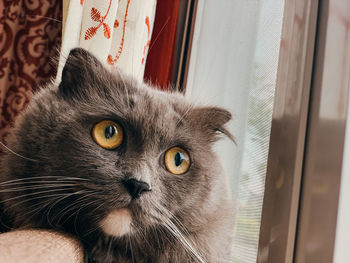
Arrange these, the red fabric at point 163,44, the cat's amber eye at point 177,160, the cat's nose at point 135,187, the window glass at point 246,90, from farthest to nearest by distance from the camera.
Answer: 1. the red fabric at point 163,44
2. the window glass at point 246,90
3. the cat's amber eye at point 177,160
4. the cat's nose at point 135,187

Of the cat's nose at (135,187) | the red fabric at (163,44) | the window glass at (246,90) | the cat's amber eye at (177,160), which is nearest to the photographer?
the cat's nose at (135,187)

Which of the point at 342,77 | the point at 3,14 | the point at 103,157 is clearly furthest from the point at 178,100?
the point at 3,14

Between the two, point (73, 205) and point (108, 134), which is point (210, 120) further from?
point (73, 205)

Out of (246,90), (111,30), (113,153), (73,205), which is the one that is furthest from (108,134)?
(246,90)

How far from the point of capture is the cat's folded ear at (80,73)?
72cm

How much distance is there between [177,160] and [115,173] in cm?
17

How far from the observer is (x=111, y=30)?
1.15m

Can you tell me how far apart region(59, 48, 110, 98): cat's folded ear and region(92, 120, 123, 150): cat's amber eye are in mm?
99

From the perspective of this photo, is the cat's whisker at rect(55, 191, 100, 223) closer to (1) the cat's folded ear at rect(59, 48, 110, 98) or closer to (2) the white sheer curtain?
(1) the cat's folded ear at rect(59, 48, 110, 98)

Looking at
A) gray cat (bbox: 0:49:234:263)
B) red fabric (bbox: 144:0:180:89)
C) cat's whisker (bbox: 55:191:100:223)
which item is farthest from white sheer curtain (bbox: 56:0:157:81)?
cat's whisker (bbox: 55:191:100:223)

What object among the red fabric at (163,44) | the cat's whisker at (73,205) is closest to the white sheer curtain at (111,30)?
the red fabric at (163,44)

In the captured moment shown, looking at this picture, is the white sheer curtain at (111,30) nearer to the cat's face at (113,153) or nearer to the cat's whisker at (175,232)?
the cat's face at (113,153)

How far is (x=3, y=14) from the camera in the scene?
1619 mm

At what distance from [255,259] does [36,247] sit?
0.78 metres
